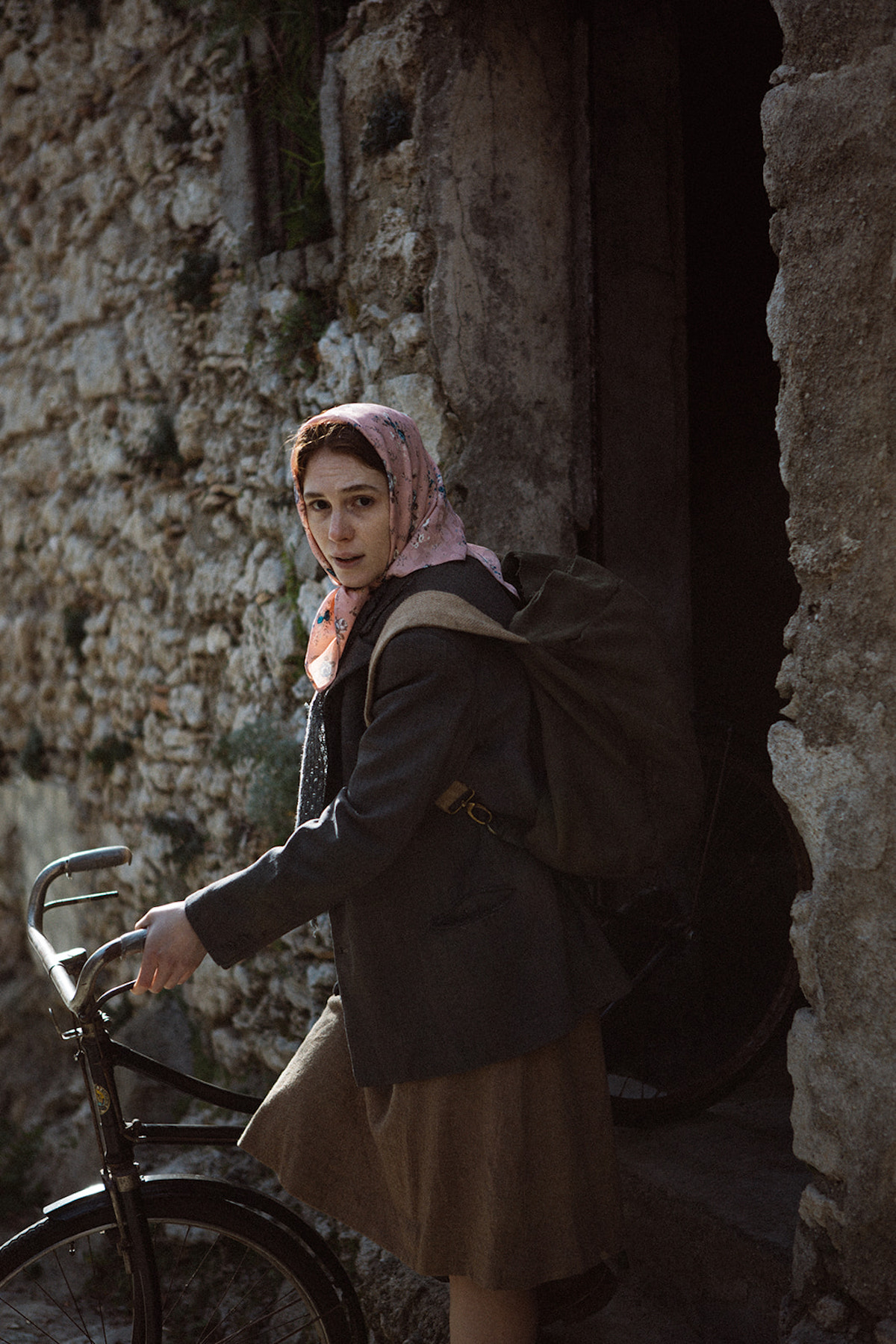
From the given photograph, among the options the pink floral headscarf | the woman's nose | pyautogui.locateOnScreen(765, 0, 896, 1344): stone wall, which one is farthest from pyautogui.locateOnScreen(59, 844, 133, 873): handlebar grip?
pyautogui.locateOnScreen(765, 0, 896, 1344): stone wall

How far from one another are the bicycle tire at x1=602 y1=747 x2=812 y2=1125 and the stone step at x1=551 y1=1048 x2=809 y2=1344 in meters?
0.11

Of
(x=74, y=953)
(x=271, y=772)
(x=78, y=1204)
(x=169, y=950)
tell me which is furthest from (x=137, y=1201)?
(x=271, y=772)

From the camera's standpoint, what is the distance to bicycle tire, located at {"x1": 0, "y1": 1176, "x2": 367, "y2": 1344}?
1.93 meters

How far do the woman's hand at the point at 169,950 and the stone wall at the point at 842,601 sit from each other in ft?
3.25

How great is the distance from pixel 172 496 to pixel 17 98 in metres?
1.86

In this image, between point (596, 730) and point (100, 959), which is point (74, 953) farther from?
point (596, 730)

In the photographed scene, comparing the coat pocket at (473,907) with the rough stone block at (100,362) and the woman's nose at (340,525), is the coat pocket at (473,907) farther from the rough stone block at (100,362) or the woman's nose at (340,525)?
the rough stone block at (100,362)

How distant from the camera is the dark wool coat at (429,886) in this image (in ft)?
5.38

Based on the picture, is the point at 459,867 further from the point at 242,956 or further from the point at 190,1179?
the point at 190,1179

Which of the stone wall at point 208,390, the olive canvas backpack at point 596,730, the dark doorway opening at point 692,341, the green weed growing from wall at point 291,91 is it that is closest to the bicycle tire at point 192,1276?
the stone wall at point 208,390

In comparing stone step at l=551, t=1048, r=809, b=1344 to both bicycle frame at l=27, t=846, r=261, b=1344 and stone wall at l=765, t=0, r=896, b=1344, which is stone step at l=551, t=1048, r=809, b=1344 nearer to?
stone wall at l=765, t=0, r=896, b=1344

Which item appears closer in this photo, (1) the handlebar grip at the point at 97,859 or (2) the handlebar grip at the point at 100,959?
(2) the handlebar grip at the point at 100,959

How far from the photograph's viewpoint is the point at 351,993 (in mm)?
1797

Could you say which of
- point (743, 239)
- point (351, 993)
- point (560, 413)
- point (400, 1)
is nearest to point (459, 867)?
point (351, 993)
